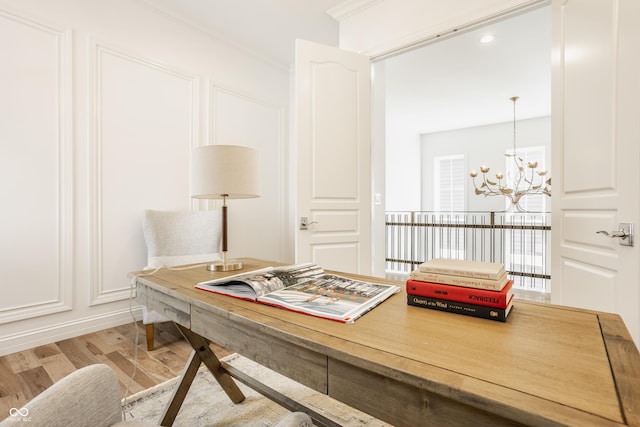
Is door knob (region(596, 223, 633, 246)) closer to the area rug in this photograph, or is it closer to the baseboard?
the area rug

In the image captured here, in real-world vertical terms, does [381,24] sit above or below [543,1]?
above

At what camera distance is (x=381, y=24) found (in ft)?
8.66

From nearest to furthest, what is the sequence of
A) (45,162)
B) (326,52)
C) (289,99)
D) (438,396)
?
(438,396) < (45,162) < (326,52) < (289,99)

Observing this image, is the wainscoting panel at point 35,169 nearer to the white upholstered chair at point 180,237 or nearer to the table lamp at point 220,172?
the white upholstered chair at point 180,237

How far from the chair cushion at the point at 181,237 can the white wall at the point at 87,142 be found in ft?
0.86

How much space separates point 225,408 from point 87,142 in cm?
215

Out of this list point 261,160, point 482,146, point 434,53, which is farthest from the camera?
point 482,146

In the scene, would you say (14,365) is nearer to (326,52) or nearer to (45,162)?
(45,162)

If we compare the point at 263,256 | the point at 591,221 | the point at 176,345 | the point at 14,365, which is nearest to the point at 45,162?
the point at 14,365

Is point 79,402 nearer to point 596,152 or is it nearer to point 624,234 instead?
point 624,234

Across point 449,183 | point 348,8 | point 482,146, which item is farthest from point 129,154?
point 482,146

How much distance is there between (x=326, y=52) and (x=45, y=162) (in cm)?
220

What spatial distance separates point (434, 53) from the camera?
11.8 ft

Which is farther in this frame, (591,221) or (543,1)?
(543,1)
